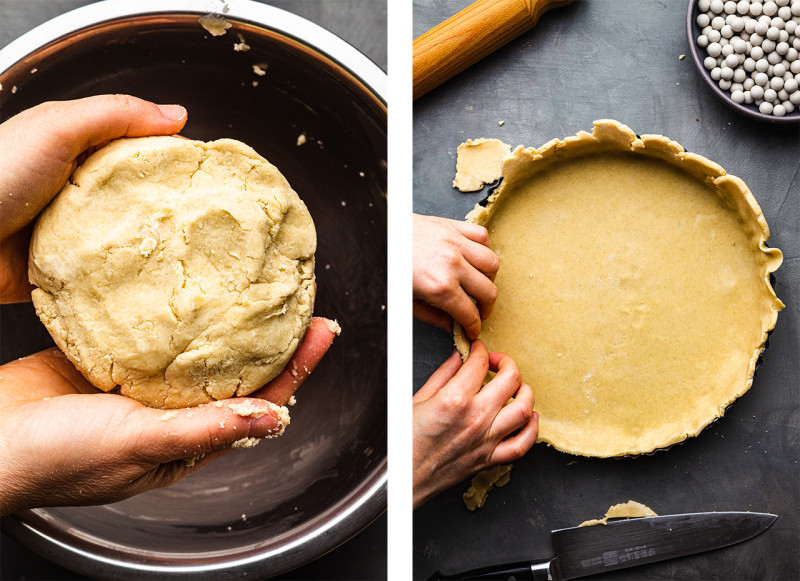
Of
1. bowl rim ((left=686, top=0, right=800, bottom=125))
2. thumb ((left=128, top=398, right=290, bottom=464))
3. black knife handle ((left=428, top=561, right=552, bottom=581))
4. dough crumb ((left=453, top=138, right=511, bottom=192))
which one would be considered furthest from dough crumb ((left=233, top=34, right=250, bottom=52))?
black knife handle ((left=428, top=561, right=552, bottom=581))

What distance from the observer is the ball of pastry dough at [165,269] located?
2.56ft

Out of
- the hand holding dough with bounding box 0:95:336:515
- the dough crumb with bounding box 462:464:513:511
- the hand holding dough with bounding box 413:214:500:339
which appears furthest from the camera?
the dough crumb with bounding box 462:464:513:511

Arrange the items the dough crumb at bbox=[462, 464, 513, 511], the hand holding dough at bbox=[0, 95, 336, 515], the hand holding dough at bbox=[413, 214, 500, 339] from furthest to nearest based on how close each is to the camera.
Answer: the dough crumb at bbox=[462, 464, 513, 511] → the hand holding dough at bbox=[413, 214, 500, 339] → the hand holding dough at bbox=[0, 95, 336, 515]

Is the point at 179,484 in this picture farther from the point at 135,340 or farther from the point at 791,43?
the point at 791,43

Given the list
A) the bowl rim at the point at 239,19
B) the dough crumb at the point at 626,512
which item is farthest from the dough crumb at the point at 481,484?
the bowl rim at the point at 239,19

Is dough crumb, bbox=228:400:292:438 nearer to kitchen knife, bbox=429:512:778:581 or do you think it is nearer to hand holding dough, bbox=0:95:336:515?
hand holding dough, bbox=0:95:336:515

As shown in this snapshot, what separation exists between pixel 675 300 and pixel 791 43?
442 millimetres

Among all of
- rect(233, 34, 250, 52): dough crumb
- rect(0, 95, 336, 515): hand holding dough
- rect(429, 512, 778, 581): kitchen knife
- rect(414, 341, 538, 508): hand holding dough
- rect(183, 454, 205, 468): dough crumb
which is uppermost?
rect(233, 34, 250, 52): dough crumb

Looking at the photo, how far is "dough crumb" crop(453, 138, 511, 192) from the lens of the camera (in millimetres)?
993

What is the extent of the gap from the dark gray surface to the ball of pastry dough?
30 cm

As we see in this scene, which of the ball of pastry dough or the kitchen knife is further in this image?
the kitchen knife

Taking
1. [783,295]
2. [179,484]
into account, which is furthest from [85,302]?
[783,295]

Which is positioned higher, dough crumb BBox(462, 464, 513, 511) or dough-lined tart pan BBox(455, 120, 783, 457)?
A: dough-lined tart pan BBox(455, 120, 783, 457)

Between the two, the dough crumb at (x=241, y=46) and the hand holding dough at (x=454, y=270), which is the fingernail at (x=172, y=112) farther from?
the hand holding dough at (x=454, y=270)
